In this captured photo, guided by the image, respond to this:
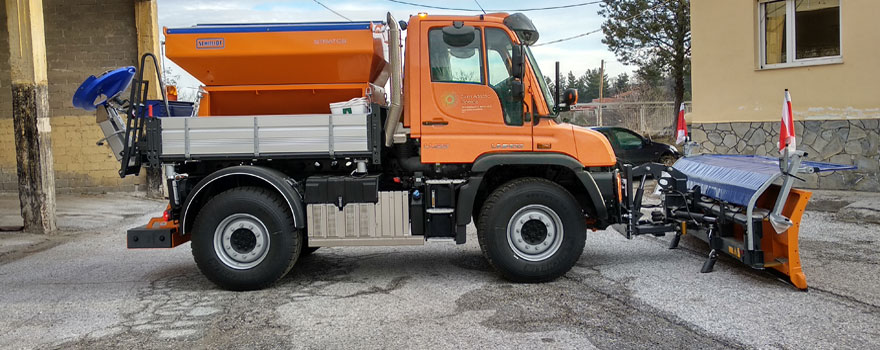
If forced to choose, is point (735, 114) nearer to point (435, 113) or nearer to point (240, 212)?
Answer: point (435, 113)

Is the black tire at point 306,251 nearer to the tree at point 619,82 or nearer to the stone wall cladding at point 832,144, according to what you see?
the stone wall cladding at point 832,144

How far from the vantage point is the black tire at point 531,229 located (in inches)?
266

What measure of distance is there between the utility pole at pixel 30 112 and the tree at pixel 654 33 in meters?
22.2

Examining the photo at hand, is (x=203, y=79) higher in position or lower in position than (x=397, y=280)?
higher

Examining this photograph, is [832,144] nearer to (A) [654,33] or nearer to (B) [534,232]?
(B) [534,232]

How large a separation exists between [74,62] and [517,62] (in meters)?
14.2

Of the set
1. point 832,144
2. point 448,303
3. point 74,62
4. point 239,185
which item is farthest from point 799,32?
point 74,62

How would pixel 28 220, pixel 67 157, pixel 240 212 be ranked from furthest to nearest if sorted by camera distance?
pixel 67 157 < pixel 28 220 < pixel 240 212

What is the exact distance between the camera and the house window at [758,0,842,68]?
13000 mm

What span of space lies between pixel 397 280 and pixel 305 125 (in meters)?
1.82

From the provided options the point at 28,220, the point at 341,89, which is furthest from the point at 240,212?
the point at 28,220

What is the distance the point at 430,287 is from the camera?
6.82 metres

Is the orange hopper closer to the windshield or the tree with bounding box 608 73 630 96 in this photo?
the windshield

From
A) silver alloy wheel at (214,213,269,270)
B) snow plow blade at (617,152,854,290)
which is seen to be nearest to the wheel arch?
silver alloy wheel at (214,213,269,270)
